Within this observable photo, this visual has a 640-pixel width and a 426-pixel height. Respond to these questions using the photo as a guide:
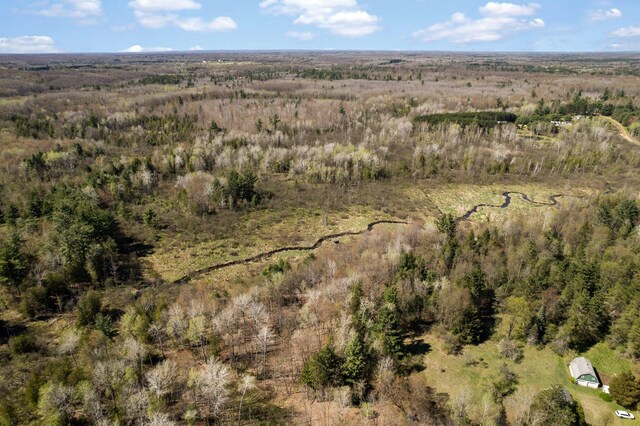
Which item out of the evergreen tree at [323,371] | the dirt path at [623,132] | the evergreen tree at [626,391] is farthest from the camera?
the dirt path at [623,132]

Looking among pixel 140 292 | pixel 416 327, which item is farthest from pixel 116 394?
pixel 416 327

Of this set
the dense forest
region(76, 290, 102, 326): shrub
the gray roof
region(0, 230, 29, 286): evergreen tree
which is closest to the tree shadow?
the dense forest

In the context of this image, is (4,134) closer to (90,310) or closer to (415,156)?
(90,310)

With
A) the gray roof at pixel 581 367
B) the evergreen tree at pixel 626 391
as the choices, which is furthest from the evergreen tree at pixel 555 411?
the gray roof at pixel 581 367

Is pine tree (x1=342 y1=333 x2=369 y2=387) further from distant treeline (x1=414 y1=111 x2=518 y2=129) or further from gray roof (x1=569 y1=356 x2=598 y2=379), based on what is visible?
distant treeline (x1=414 y1=111 x2=518 y2=129)

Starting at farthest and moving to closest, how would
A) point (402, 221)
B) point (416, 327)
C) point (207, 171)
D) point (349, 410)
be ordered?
1. point (207, 171)
2. point (402, 221)
3. point (416, 327)
4. point (349, 410)

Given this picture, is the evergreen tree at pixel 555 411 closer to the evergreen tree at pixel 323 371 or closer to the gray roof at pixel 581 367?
the gray roof at pixel 581 367

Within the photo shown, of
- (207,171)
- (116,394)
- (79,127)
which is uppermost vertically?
(79,127)
